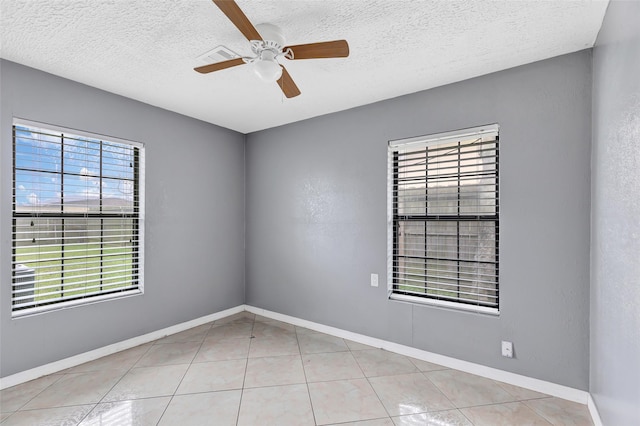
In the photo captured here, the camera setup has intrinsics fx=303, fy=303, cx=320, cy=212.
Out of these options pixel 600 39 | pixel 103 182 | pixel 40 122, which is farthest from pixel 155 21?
pixel 600 39

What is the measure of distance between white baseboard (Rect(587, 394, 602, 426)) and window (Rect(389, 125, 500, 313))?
0.78 m

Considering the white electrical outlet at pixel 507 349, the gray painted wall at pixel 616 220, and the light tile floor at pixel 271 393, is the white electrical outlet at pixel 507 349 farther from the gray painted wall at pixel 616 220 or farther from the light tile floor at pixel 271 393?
the gray painted wall at pixel 616 220

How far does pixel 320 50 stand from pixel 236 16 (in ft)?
1.66

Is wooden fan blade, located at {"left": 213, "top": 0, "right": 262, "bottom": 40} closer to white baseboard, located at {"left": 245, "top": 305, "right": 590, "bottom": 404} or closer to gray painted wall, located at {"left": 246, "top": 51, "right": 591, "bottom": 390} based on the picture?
gray painted wall, located at {"left": 246, "top": 51, "right": 591, "bottom": 390}

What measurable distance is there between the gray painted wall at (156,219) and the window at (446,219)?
7.33ft

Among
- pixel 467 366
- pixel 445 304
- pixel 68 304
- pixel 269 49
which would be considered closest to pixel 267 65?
pixel 269 49

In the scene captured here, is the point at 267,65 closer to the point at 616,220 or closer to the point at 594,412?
the point at 616,220

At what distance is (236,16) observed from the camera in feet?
4.79

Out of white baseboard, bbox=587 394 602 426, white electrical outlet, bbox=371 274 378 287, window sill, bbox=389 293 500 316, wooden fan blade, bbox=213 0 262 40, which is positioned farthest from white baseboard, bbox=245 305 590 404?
wooden fan blade, bbox=213 0 262 40

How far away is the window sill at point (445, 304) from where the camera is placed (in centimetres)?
254

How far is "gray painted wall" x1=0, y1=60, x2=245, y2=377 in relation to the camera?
93.4 inches

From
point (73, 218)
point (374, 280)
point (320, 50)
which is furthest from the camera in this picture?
point (374, 280)

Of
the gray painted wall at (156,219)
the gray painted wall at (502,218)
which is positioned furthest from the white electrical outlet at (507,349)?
the gray painted wall at (156,219)

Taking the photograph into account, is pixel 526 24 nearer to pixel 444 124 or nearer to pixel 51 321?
pixel 444 124
